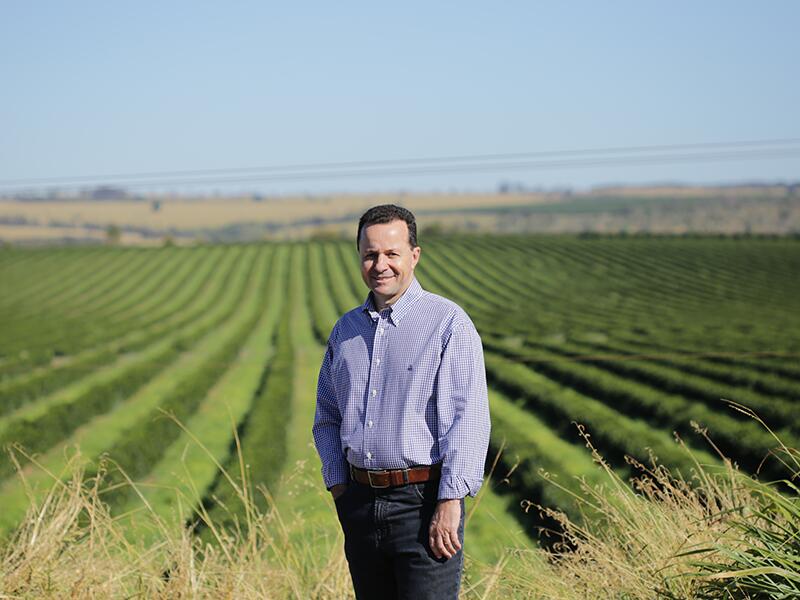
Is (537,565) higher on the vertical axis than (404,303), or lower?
lower

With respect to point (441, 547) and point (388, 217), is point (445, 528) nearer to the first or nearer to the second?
point (441, 547)

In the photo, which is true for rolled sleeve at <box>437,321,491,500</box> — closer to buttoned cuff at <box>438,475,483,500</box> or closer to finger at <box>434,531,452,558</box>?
buttoned cuff at <box>438,475,483,500</box>

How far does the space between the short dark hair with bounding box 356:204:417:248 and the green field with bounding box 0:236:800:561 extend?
3.32 feet

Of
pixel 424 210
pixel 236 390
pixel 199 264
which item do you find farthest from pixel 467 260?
pixel 424 210

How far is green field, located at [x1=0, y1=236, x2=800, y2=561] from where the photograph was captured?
10.8 m

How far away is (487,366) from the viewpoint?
19.3 metres

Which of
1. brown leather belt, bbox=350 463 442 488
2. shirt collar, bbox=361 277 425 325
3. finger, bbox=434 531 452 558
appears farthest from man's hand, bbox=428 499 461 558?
shirt collar, bbox=361 277 425 325

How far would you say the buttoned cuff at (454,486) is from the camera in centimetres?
256

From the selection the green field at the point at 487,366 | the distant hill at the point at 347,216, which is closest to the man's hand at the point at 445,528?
the green field at the point at 487,366

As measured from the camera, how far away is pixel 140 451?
488 inches

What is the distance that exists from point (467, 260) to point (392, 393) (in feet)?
160

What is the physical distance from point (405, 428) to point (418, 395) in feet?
0.32

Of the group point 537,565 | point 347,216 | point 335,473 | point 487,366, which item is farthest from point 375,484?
point 347,216

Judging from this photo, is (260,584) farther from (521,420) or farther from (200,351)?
(200,351)
